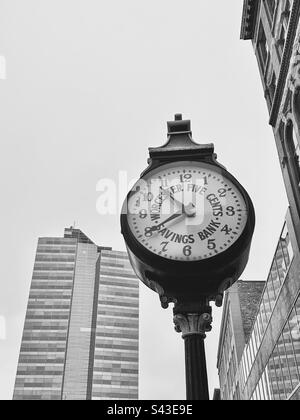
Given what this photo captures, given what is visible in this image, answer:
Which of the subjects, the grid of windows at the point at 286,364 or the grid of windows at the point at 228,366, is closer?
the grid of windows at the point at 286,364

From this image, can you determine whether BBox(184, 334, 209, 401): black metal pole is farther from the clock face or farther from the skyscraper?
the skyscraper

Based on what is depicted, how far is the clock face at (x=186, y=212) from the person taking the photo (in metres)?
2.85

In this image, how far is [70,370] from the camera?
11525cm

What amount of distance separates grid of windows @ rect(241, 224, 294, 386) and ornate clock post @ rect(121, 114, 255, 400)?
18.0m

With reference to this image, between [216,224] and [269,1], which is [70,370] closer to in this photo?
[269,1]

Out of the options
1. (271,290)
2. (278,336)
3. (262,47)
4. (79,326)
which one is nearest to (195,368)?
(278,336)

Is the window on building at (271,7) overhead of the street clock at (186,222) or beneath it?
overhead

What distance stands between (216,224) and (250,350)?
97.4 feet

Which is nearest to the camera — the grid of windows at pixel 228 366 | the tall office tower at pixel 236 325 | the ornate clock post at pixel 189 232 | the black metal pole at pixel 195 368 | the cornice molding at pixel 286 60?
the black metal pole at pixel 195 368

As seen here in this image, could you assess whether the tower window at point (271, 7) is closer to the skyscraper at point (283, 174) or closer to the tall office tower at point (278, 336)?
the skyscraper at point (283, 174)

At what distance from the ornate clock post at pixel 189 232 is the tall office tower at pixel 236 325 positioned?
34.6 metres

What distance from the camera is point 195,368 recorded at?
239 cm

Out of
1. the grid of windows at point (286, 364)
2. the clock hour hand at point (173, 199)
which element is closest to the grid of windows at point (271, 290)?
the grid of windows at point (286, 364)
